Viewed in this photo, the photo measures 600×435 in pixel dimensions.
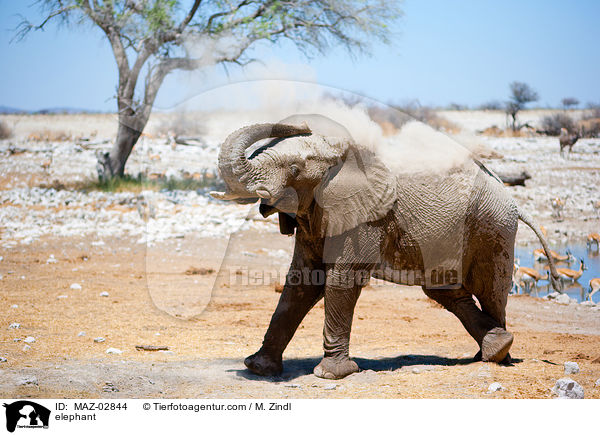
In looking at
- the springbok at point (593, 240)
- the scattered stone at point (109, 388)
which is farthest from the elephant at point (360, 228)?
the springbok at point (593, 240)

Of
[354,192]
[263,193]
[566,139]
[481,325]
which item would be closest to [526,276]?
[481,325]

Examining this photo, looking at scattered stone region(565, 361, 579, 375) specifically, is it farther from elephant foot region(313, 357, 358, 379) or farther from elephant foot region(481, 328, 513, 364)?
elephant foot region(313, 357, 358, 379)

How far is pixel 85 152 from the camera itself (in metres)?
20.0

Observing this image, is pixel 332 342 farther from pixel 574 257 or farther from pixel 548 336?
pixel 574 257

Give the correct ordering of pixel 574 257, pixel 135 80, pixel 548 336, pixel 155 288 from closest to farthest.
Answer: pixel 548 336
pixel 155 288
pixel 574 257
pixel 135 80

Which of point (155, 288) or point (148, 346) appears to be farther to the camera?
point (155, 288)

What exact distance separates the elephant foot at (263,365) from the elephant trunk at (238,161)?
130 centimetres

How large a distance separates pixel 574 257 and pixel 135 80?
36.8 feet

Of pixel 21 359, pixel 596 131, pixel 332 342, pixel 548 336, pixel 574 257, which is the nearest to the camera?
pixel 332 342

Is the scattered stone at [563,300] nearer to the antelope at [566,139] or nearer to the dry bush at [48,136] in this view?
the antelope at [566,139]

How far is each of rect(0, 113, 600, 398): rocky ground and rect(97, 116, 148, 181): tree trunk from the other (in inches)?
24.5

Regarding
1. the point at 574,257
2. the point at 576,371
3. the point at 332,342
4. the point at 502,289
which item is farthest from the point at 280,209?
the point at 574,257

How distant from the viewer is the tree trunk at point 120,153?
17172 millimetres

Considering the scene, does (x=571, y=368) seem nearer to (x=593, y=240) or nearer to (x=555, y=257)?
(x=555, y=257)
